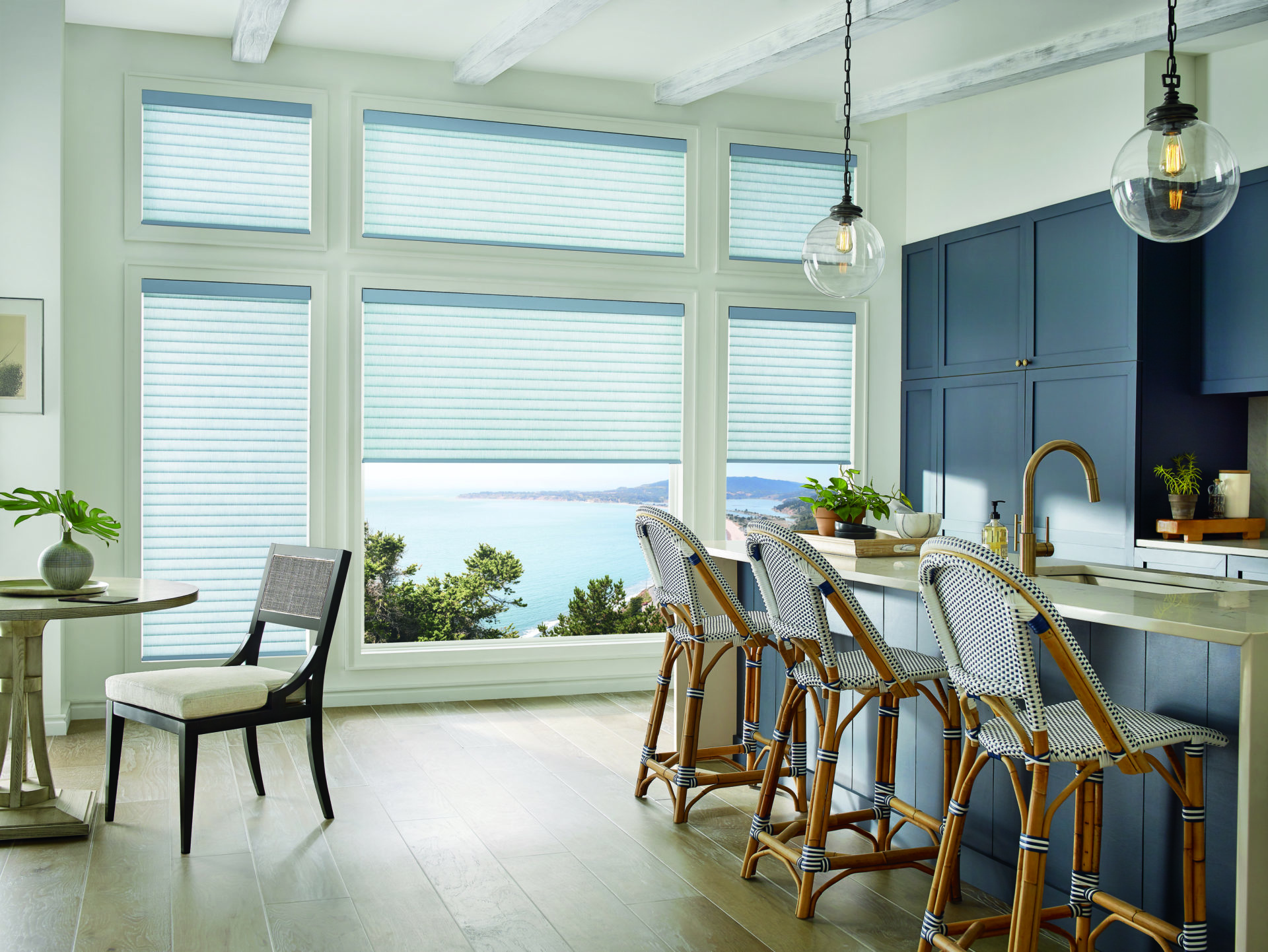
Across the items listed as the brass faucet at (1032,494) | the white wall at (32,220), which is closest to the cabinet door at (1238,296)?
the brass faucet at (1032,494)

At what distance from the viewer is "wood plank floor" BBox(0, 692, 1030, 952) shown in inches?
105

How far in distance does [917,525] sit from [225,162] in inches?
138

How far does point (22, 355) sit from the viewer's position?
451 centimetres

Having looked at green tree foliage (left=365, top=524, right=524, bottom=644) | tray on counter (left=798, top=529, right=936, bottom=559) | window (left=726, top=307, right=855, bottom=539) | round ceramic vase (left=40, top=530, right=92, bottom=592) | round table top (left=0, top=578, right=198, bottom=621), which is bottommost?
green tree foliage (left=365, top=524, right=524, bottom=644)

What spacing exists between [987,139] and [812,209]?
3.10 feet

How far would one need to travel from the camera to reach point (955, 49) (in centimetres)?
499

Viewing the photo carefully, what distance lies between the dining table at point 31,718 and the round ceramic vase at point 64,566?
0.25ft

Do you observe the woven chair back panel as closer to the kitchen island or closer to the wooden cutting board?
the kitchen island

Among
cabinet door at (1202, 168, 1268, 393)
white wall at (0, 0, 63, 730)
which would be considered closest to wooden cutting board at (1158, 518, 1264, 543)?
cabinet door at (1202, 168, 1268, 393)

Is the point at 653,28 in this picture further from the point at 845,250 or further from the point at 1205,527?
the point at 1205,527

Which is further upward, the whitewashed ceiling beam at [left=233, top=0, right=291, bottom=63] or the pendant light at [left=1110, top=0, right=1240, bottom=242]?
the whitewashed ceiling beam at [left=233, top=0, right=291, bottom=63]

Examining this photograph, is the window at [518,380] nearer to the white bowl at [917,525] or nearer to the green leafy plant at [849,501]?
the green leafy plant at [849,501]

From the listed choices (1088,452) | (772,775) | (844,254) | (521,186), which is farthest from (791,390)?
(772,775)

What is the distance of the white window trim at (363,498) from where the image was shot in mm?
5180
